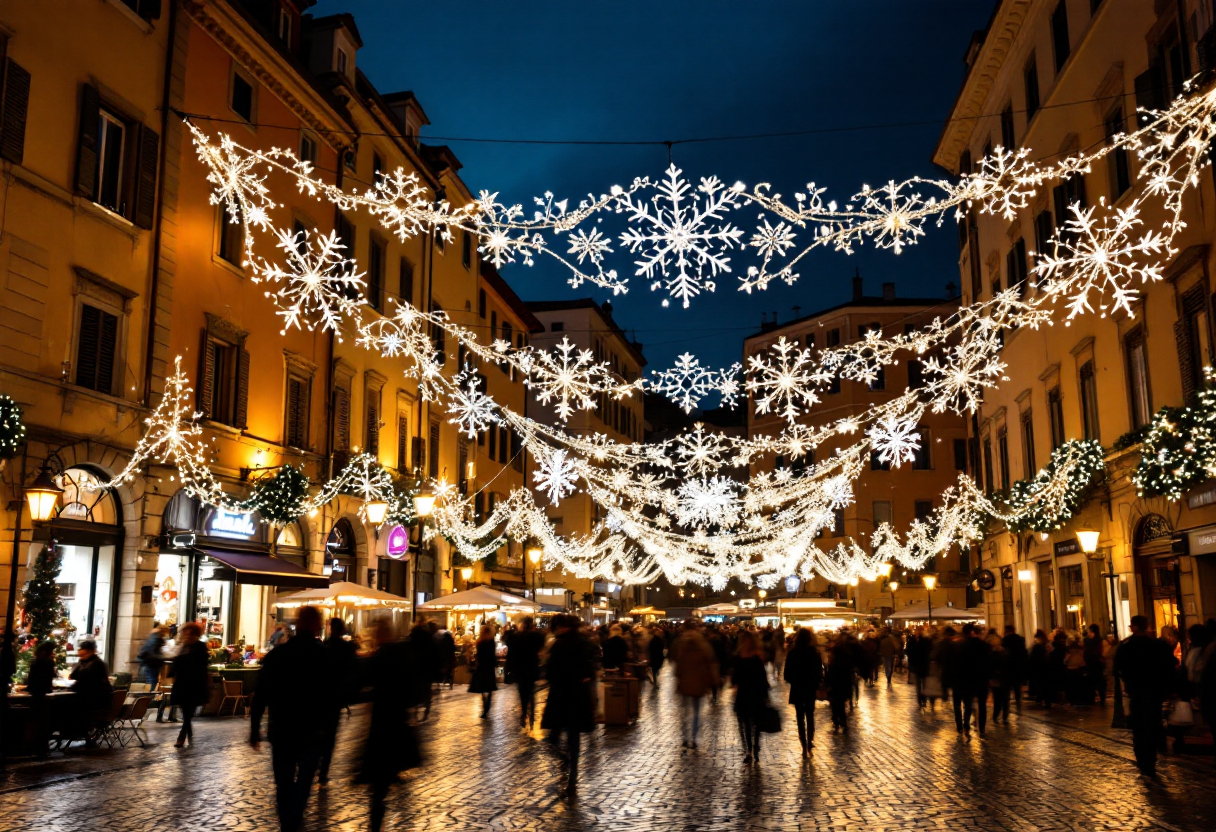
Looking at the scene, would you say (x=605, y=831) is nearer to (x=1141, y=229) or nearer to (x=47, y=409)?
(x=47, y=409)

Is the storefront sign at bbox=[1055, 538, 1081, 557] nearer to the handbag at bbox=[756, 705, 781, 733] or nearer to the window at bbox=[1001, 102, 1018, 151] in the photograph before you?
the window at bbox=[1001, 102, 1018, 151]

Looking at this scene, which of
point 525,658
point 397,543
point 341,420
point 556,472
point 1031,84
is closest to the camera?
point 525,658

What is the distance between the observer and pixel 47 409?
18.1m

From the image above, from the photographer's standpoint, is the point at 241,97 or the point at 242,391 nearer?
the point at 242,391

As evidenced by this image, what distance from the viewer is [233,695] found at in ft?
67.1

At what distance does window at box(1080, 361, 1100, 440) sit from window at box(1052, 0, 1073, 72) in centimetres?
720

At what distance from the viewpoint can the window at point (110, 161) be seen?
65.4ft

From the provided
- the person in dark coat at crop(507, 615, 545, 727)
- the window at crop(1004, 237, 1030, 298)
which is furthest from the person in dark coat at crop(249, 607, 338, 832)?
the window at crop(1004, 237, 1030, 298)

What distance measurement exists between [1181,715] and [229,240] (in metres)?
20.1

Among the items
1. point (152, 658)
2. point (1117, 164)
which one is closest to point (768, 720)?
point (152, 658)

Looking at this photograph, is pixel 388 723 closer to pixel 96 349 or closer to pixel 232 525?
pixel 96 349

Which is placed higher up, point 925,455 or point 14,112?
point 925,455

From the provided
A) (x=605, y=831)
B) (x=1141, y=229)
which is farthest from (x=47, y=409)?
(x=1141, y=229)

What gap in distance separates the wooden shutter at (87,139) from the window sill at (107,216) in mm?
143
